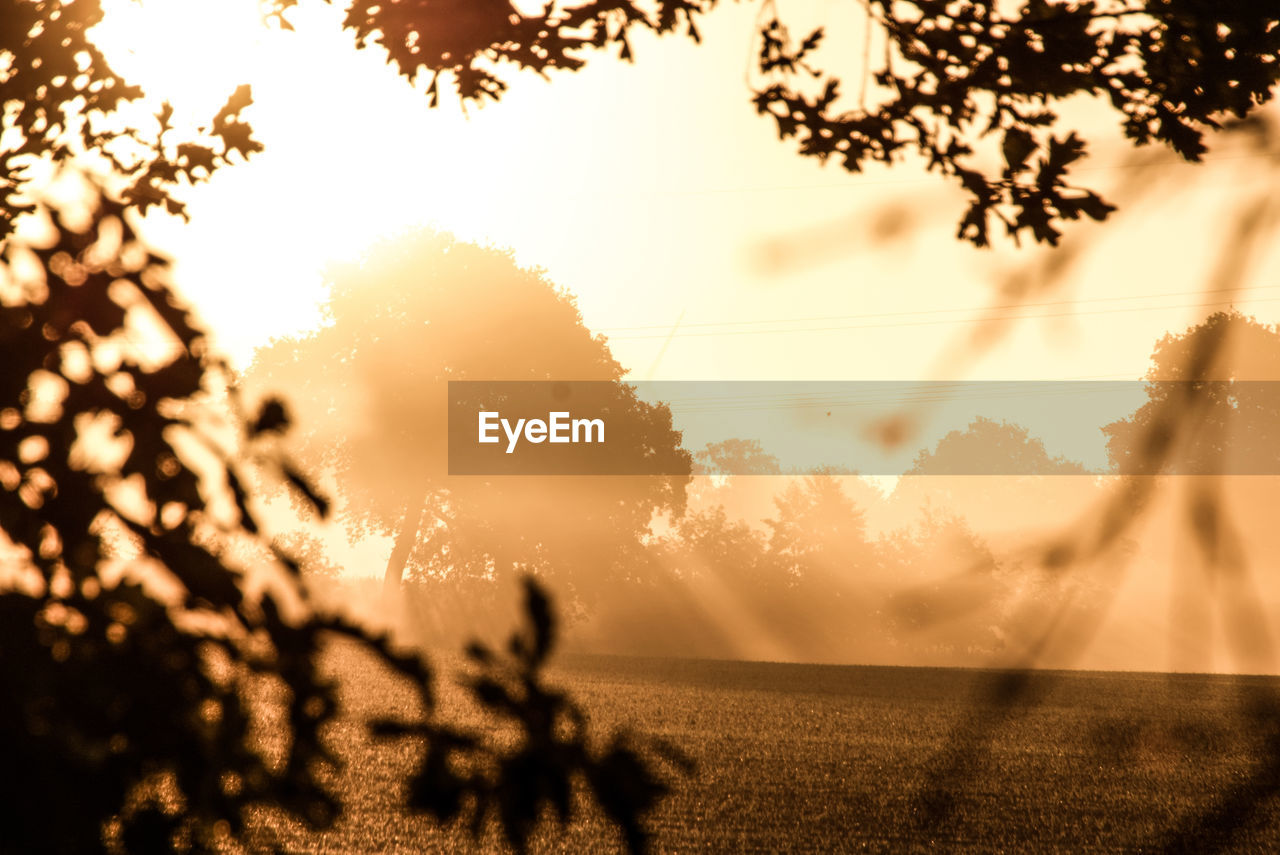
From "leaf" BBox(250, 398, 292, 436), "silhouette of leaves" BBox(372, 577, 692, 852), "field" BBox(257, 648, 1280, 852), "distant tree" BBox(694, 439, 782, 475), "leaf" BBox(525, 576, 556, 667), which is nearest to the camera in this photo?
"leaf" BBox(525, 576, 556, 667)

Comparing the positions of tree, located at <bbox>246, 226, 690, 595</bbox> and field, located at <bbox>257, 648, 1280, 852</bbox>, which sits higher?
tree, located at <bbox>246, 226, 690, 595</bbox>

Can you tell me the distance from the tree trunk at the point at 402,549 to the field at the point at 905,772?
17380 mm

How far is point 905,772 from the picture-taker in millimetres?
11180

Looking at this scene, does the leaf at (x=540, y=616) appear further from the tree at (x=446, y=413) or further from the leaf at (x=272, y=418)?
the tree at (x=446, y=413)

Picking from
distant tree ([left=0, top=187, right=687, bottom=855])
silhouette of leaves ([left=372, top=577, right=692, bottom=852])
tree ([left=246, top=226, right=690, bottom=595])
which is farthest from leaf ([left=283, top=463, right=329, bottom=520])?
tree ([left=246, top=226, right=690, bottom=595])

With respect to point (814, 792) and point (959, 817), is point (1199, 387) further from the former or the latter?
point (814, 792)

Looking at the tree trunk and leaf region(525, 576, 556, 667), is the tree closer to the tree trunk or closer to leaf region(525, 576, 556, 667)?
the tree trunk

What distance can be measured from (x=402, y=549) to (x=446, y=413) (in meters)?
5.95

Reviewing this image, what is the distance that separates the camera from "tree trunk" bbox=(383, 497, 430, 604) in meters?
36.2

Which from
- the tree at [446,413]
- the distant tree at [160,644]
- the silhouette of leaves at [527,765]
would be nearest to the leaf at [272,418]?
the distant tree at [160,644]

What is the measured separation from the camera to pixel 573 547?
36.2 metres

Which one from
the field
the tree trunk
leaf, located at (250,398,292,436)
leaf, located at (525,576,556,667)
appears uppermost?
the tree trunk

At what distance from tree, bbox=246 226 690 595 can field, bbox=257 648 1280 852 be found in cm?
1685

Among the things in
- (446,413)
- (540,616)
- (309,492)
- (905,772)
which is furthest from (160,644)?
(446,413)
